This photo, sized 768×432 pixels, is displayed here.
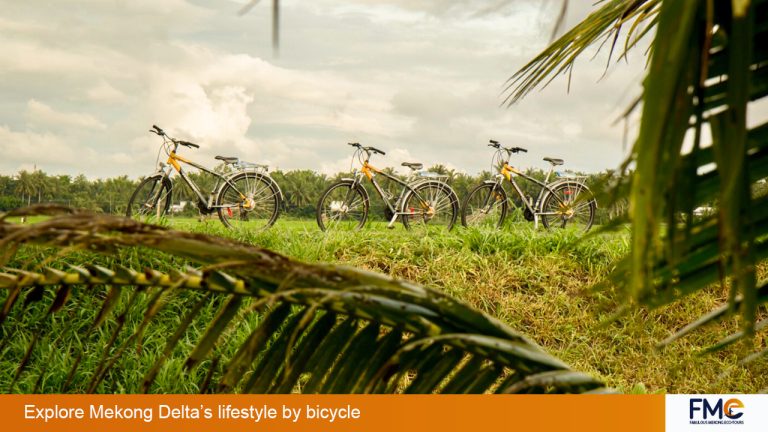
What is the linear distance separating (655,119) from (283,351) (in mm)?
607

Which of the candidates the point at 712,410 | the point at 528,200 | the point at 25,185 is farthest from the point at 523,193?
the point at 25,185

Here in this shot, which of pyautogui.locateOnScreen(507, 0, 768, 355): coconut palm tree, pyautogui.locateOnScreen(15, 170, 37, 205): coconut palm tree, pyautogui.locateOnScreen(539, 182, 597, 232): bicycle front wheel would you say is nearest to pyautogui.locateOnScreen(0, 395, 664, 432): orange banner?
pyautogui.locateOnScreen(507, 0, 768, 355): coconut palm tree

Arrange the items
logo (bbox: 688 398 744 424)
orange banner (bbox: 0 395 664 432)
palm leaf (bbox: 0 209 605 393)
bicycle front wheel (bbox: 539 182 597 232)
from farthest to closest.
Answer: bicycle front wheel (bbox: 539 182 597 232) < logo (bbox: 688 398 744 424) < orange banner (bbox: 0 395 664 432) < palm leaf (bbox: 0 209 605 393)

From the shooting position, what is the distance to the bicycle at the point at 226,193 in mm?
6941

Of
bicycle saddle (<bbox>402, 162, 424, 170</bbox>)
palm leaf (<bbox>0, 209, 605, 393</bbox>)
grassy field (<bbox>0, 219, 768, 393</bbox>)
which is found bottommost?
grassy field (<bbox>0, 219, 768, 393</bbox>)

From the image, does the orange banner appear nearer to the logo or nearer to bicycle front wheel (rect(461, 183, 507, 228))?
the logo

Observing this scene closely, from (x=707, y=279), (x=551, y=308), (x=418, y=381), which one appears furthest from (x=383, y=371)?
(x=551, y=308)

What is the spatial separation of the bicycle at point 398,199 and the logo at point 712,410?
4.91m

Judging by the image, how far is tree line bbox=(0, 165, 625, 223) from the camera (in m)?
7.32

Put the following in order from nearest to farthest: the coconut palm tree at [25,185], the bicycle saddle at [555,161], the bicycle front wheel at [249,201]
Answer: the bicycle front wheel at [249,201] → the bicycle saddle at [555,161] → the coconut palm tree at [25,185]

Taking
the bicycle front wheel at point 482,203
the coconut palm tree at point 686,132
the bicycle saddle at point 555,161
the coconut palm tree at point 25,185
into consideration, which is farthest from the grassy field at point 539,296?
the coconut palm tree at point 25,185

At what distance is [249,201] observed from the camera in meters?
7.30

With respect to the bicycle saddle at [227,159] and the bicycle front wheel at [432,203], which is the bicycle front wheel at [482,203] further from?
the bicycle saddle at [227,159]

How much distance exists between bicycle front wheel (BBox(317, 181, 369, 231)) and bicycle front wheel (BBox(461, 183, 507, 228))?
42.6 inches
